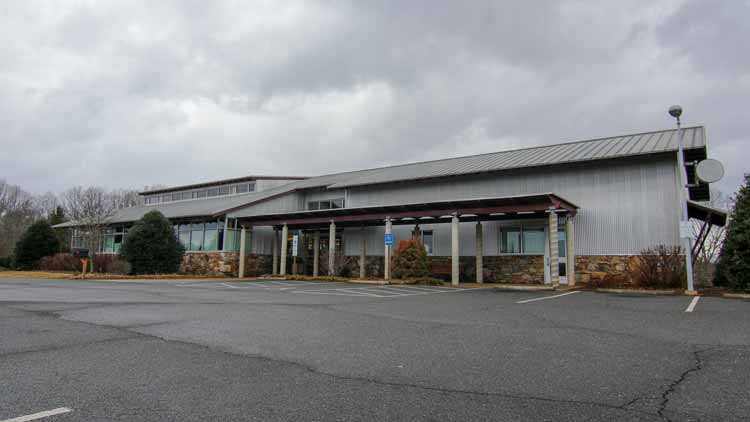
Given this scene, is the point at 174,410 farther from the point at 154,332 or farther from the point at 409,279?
the point at 409,279

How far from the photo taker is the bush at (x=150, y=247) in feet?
85.7

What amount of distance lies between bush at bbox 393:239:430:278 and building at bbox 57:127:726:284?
4.13 feet

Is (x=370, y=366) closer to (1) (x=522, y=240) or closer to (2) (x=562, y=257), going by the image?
(2) (x=562, y=257)

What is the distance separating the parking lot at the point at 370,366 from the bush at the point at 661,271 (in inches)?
275

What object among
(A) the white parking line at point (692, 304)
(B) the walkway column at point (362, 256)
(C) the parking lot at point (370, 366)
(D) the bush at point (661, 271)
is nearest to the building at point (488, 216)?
(B) the walkway column at point (362, 256)

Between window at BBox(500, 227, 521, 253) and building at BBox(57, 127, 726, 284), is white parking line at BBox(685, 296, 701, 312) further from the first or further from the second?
window at BBox(500, 227, 521, 253)

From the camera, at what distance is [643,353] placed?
5723 millimetres

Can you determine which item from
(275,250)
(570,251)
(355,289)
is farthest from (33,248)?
(570,251)

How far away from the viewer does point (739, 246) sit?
1412 cm

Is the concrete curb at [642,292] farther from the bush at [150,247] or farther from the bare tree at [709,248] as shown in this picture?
the bush at [150,247]

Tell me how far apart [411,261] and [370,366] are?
15.8m

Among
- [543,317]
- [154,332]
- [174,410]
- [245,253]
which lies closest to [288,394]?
[174,410]

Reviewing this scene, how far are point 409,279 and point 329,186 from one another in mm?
10715

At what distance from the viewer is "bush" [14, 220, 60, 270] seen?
32656 millimetres
